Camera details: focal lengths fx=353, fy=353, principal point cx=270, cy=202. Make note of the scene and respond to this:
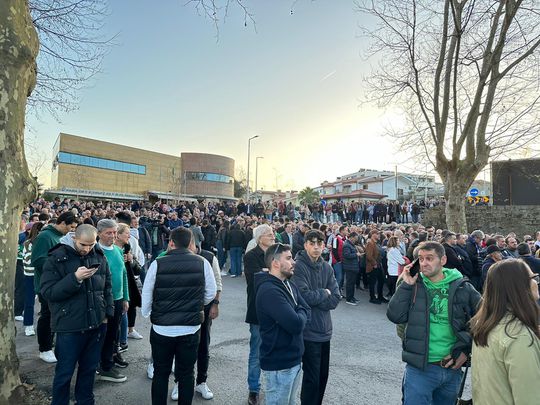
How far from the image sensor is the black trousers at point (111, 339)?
4.45 metres

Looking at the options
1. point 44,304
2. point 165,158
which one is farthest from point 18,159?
point 165,158

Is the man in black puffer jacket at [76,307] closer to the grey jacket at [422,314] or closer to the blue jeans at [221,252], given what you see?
the grey jacket at [422,314]

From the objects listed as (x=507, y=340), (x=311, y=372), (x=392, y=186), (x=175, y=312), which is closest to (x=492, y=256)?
(x=311, y=372)

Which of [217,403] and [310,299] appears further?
[217,403]

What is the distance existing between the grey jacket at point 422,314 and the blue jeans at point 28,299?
5718 millimetres

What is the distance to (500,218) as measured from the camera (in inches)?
833

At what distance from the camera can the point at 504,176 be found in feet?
79.0

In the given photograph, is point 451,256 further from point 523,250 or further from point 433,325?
point 433,325

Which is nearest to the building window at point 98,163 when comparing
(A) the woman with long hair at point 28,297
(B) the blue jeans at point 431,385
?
(A) the woman with long hair at point 28,297

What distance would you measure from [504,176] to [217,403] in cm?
2637

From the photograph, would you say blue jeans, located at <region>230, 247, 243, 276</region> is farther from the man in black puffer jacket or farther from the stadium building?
the stadium building

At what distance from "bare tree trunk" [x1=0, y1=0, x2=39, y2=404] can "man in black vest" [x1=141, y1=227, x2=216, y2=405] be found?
147 centimetres

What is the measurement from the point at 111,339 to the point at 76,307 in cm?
137

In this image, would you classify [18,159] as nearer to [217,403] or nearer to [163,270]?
[163,270]
